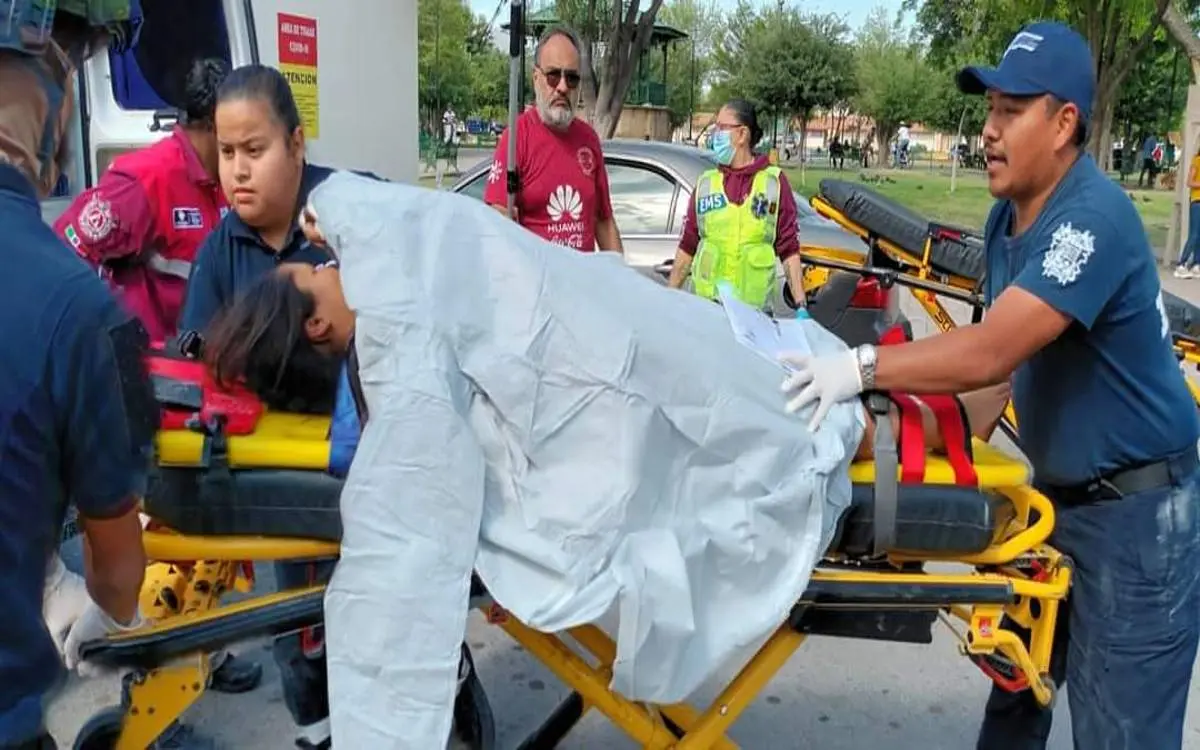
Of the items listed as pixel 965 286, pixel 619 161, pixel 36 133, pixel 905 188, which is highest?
pixel 36 133

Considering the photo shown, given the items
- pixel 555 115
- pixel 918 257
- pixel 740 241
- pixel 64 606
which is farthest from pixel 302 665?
pixel 918 257

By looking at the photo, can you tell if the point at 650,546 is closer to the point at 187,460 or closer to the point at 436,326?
the point at 436,326

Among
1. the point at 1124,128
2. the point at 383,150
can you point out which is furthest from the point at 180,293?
the point at 1124,128

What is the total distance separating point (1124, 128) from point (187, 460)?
2058 inches

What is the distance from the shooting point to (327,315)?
7.72 feet

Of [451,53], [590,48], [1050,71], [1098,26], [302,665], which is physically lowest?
[302,665]

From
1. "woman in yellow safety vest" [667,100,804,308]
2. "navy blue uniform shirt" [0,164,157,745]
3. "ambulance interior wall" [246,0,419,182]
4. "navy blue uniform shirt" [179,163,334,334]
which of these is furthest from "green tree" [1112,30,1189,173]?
"navy blue uniform shirt" [0,164,157,745]

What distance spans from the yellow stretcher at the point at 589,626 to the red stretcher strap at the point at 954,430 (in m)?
0.04

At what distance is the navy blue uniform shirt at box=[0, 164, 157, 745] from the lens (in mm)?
1314

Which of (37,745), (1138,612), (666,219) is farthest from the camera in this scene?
(666,219)

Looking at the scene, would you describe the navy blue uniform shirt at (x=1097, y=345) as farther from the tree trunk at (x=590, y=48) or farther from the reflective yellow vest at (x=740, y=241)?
the tree trunk at (x=590, y=48)

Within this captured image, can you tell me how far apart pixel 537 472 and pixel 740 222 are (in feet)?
12.1

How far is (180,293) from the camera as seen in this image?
125 inches

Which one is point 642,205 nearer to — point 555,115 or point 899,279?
point 899,279
